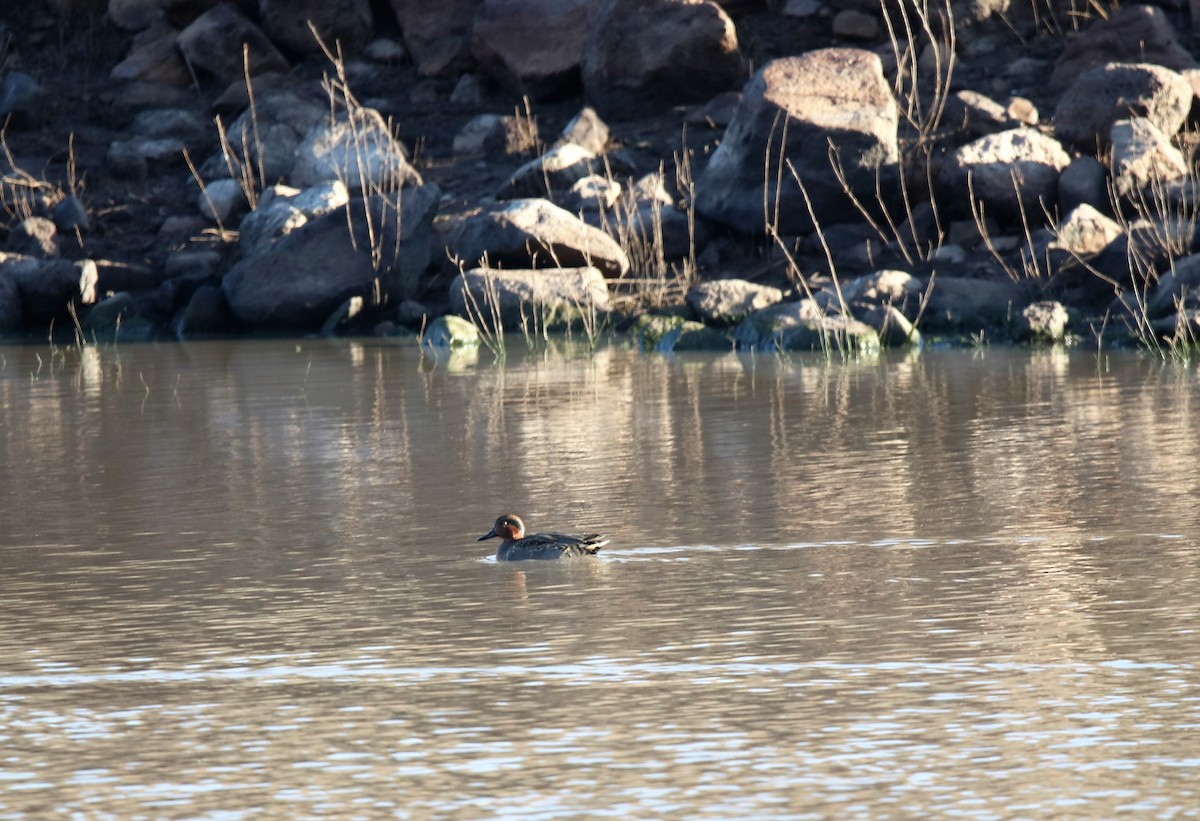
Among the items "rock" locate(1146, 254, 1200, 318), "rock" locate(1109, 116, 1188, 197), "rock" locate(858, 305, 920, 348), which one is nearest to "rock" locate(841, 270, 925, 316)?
"rock" locate(858, 305, 920, 348)

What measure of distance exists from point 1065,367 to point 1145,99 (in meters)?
6.70

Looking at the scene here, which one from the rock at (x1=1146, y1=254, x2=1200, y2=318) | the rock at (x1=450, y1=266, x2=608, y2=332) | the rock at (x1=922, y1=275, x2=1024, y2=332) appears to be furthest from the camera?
the rock at (x1=450, y1=266, x2=608, y2=332)

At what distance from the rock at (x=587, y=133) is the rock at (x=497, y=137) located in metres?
0.78

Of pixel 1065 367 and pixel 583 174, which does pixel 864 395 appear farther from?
pixel 583 174

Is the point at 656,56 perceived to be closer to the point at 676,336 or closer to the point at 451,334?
the point at 451,334

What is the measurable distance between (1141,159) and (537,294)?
628 cm

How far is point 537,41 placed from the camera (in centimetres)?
2730

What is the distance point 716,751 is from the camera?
219 inches

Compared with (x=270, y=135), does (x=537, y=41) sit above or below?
above

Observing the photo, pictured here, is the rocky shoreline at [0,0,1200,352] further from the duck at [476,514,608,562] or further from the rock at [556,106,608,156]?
the duck at [476,514,608,562]

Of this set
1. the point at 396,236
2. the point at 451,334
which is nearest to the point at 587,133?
the point at 396,236

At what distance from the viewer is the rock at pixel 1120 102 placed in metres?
21.6

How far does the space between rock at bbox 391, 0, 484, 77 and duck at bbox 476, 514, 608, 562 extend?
21.4 meters

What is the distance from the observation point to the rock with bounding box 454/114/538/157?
25656 mm
